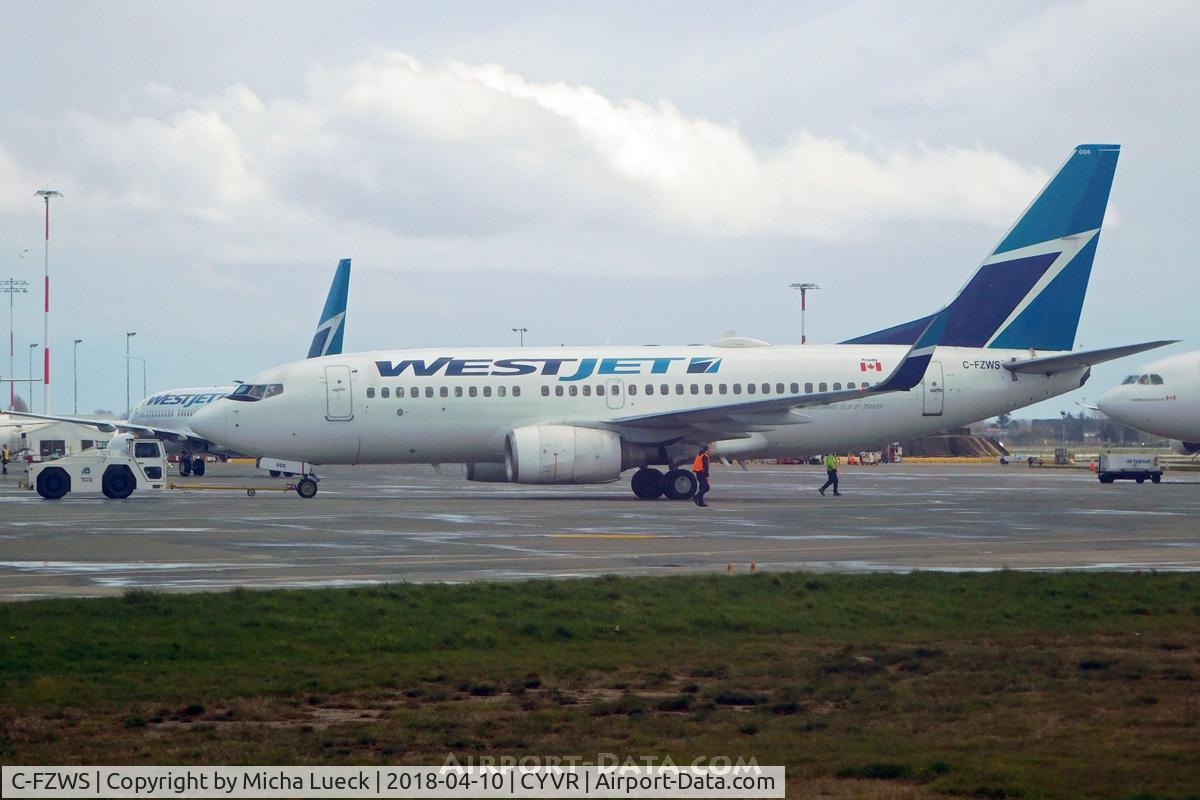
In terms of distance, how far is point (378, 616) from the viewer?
44.3 ft

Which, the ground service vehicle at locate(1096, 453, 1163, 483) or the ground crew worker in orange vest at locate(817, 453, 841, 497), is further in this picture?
the ground service vehicle at locate(1096, 453, 1163, 483)

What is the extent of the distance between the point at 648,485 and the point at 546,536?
43.3 ft

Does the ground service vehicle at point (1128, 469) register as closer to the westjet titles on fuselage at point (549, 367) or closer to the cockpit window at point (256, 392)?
the westjet titles on fuselage at point (549, 367)

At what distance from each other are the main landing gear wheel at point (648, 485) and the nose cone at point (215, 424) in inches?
427

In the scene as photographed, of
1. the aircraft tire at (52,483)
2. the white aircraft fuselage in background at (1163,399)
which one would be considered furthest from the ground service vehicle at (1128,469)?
the aircraft tire at (52,483)

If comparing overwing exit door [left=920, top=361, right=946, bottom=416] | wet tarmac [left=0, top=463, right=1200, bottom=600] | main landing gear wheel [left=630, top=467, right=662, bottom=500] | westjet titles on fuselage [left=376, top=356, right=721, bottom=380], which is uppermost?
westjet titles on fuselage [left=376, top=356, right=721, bottom=380]

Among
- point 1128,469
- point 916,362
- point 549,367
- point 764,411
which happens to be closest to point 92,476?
point 549,367

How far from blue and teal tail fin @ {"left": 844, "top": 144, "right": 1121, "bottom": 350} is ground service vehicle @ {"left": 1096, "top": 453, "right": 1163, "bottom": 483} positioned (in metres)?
10.4

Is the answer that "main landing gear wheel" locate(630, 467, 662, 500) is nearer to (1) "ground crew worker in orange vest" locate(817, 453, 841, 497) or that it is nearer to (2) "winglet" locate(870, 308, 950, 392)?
(1) "ground crew worker in orange vest" locate(817, 453, 841, 497)

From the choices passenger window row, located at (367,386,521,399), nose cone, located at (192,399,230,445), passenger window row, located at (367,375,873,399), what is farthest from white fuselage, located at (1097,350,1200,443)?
nose cone, located at (192,399,230,445)

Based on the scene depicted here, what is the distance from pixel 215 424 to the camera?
3778cm

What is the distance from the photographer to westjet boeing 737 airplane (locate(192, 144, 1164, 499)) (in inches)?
1442

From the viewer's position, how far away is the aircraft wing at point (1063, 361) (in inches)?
1430

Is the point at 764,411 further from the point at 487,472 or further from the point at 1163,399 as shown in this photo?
the point at 1163,399
